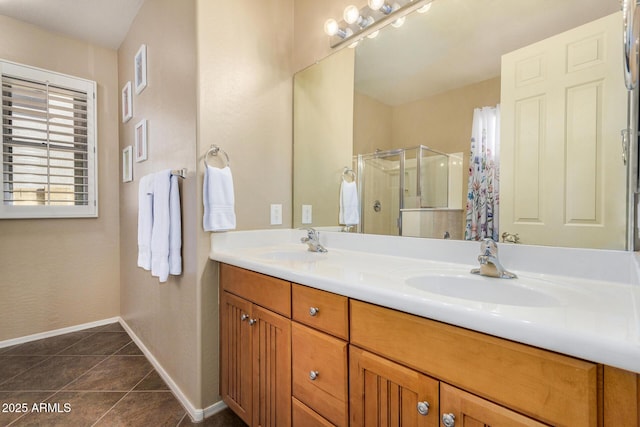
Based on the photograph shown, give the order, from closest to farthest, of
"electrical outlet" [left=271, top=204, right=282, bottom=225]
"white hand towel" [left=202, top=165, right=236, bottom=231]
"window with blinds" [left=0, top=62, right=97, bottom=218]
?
"white hand towel" [left=202, top=165, right=236, bottom=231]
"electrical outlet" [left=271, top=204, right=282, bottom=225]
"window with blinds" [left=0, top=62, right=97, bottom=218]

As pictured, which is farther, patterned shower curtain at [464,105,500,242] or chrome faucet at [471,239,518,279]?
patterned shower curtain at [464,105,500,242]

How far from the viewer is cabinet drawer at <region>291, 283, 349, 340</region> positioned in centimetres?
91

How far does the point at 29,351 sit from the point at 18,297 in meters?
0.44

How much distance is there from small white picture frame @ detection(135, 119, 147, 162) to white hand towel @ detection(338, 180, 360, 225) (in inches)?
58.0

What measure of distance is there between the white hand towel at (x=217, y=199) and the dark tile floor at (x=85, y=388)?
1005 millimetres

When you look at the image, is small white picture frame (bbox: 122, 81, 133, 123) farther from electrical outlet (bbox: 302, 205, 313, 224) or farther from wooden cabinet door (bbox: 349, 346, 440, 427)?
wooden cabinet door (bbox: 349, 346, 440, 427)

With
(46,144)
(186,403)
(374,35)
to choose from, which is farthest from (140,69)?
(186,403)

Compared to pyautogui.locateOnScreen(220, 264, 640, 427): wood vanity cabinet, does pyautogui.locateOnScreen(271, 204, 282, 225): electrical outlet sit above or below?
above

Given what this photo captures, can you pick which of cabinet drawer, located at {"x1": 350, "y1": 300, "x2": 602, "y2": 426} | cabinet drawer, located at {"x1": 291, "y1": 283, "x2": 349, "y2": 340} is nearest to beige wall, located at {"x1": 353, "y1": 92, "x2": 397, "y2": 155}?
cabinet drawer, located at {"x1": 291, "y1": 283, "x2": 349, "y2": 340}

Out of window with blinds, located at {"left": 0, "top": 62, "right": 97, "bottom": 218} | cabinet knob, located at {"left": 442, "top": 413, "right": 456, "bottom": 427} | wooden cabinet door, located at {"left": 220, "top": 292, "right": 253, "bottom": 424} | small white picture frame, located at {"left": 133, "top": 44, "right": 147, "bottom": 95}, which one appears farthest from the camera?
window with blinds, located at {"left": 0, "top": 62, "right": 97, "bottom": 218}

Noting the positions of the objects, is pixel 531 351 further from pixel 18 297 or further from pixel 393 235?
pixel 18 297

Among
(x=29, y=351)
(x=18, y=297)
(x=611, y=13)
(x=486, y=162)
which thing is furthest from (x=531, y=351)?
(x=18, y=297)

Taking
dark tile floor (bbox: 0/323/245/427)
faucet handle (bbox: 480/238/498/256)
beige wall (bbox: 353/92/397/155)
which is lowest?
dark tile floor (bbox: 0/323/245/427)

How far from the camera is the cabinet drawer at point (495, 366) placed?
1.69 ft
